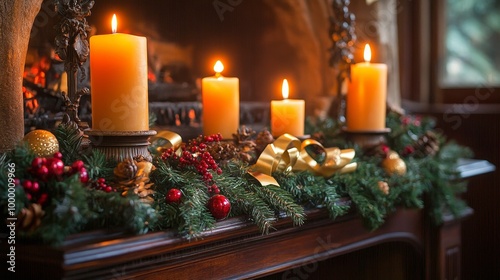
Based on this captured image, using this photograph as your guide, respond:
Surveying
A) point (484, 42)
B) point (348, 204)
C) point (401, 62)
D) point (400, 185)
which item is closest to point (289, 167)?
point (348, 204)

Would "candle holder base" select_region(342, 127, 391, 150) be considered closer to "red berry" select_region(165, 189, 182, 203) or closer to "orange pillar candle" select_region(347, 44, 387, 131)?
"orange pillar candle" select_region(347, 44, 387, 131)

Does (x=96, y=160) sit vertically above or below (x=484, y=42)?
below

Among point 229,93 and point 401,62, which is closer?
point 229,93

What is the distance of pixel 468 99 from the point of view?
92.4 inches

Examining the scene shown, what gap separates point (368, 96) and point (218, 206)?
0.66 m

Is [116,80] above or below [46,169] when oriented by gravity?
above

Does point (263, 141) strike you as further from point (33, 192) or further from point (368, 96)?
point (33, 192)

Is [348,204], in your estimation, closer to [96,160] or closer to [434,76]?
A: [96,160]

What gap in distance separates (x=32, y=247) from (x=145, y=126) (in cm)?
31

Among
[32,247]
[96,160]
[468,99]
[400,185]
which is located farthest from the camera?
[468,99]

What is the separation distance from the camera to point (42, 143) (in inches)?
38.0

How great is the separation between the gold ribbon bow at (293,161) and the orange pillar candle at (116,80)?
0.24 m

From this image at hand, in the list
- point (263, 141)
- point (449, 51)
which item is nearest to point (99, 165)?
point (263, 141)

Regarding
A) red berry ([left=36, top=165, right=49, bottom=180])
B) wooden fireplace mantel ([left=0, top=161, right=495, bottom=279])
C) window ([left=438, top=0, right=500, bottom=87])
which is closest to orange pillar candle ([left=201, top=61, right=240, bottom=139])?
wooden fireplace mantel ([left=0, top=161, right=495, bottom=279])
